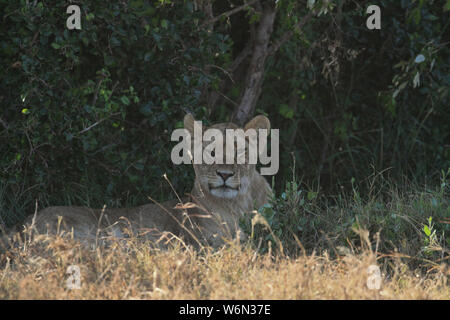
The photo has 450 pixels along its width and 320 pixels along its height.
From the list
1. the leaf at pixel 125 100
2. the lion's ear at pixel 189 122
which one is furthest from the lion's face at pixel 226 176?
the leaf at pixel 125 100

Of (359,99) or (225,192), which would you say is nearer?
(225,192)

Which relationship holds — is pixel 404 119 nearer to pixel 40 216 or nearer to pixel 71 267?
pixel 40 216

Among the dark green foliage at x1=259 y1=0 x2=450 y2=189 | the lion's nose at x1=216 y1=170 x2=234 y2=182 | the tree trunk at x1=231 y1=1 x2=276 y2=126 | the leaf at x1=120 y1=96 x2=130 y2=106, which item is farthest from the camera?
the dark green foliage at x1=259 y1=0 x2=450 y2=189

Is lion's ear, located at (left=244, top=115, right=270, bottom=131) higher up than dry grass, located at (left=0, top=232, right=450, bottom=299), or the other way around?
lion's ear, located at (left=244, top=115, right=270, bottom=131)

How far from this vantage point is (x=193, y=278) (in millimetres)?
3814

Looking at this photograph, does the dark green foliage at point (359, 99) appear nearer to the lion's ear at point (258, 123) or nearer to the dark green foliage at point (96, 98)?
the dark green foliage at point (96, 98)

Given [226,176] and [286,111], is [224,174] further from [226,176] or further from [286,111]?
[286,111]

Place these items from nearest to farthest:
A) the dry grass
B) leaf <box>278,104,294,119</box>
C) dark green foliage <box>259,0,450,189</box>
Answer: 1. the dry grass
2. dark green foliage <box>259,0,450,189</box>
3. leaf <box>278,104,294,119</box>

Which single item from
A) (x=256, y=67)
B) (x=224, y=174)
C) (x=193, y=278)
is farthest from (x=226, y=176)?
(x=256, y=67)

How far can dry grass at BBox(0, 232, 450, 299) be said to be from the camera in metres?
3.43

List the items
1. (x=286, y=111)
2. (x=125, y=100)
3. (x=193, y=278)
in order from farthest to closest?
(x=286, y=111) → (x=125, y=100) → (x=193, y=278)

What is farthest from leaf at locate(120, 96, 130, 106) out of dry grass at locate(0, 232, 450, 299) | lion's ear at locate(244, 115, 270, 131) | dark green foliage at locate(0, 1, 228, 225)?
dry grass at locate(0, 232, 450, 299)

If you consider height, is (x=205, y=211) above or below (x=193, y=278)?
above

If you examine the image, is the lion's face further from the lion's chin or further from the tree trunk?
the tree trunk
